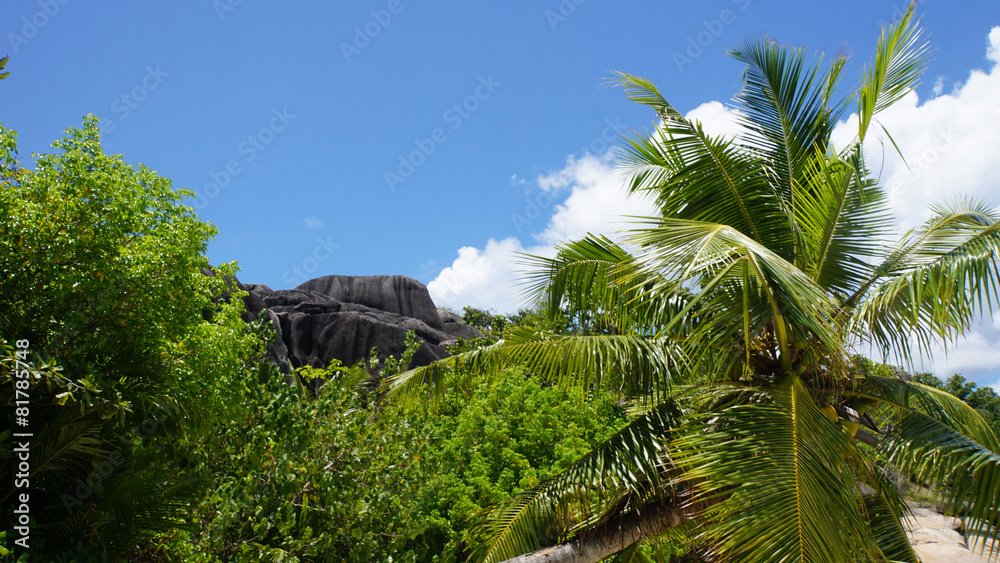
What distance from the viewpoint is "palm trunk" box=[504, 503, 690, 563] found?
557 centimetres

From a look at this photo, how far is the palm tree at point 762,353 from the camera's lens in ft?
13.4

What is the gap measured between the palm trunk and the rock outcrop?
21.8 m

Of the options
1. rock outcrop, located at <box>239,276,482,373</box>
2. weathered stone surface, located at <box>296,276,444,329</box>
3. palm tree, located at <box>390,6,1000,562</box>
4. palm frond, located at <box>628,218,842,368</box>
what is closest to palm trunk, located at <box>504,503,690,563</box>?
palm tree, located at <box>390,6,1000,562</box>

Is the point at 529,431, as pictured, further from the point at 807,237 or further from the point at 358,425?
the point at 807,237

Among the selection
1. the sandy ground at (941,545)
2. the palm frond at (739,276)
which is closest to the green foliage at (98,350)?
the palm frond at (739,276)

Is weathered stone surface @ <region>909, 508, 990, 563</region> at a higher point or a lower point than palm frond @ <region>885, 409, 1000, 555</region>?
lower

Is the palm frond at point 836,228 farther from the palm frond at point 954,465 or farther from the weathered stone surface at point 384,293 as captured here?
the weathered stone surface at point 384,293

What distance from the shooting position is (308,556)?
6.90 m

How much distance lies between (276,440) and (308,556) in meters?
1.39

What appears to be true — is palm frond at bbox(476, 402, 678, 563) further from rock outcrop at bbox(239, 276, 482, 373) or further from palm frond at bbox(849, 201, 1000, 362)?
rock outcrop at bbox(239, 276, 482, 373)

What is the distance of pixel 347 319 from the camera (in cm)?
3061

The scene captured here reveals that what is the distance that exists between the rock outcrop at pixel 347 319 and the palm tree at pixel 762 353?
21854 millimetres

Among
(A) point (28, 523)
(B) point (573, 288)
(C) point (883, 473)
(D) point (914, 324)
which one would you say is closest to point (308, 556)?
(A) point (28, 523)

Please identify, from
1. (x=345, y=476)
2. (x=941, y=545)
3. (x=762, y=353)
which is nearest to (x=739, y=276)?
(x=762, y=353)
